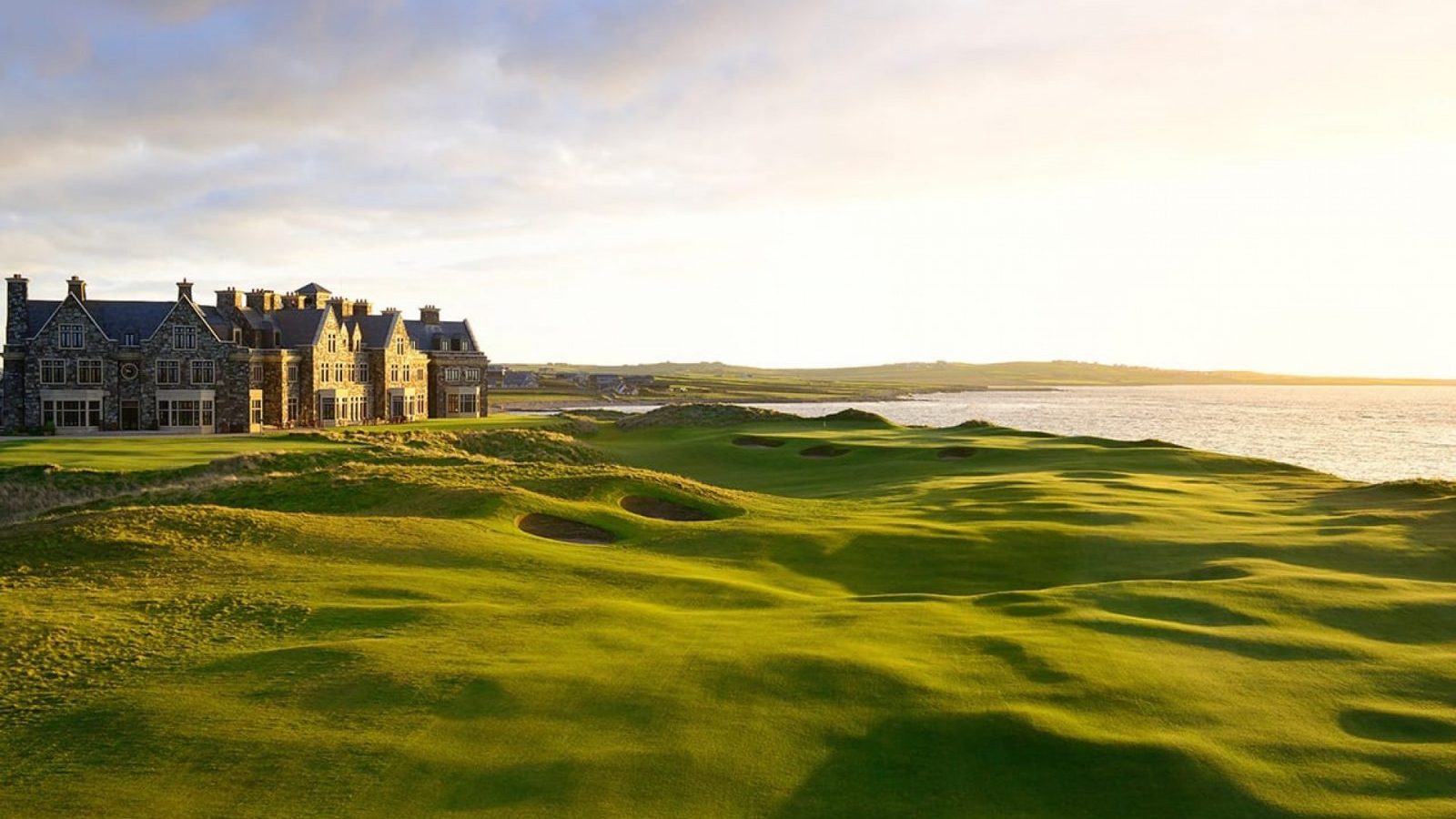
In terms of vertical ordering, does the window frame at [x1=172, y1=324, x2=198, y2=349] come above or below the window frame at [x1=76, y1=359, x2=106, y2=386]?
above

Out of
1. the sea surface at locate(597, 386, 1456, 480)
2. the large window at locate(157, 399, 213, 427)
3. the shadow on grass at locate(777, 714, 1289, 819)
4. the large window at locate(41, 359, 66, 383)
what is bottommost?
the sea surface at locate(597, 386, 1456, 480)

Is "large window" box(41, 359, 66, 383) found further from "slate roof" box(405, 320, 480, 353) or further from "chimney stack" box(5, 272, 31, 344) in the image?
"slate roof" box(405, 320, 480, 353)

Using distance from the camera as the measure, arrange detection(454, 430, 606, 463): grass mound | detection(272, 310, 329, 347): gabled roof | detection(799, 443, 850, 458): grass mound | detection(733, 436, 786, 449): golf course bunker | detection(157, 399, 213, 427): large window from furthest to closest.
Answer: detection(272, 310, 329, 347): gabled roof
detection(157, 399, 213, 427): large window
detection(733, 436, 786, 449): golf course bunker
detection(454, 430, 606, 463): grass mound
detection(799, 443, 850, 458): grass mound

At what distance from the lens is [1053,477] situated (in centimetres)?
4550

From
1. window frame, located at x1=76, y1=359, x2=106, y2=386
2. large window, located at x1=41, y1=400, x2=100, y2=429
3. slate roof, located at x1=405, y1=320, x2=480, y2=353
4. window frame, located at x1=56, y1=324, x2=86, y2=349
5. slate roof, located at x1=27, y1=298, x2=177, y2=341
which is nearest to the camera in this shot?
large window, located at x1=41, y1=400, x2=100, y2=429

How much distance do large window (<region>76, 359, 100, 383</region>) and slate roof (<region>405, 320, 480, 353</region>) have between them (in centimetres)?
2837

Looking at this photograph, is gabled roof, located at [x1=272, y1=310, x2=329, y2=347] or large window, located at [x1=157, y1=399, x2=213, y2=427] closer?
large window, located at [x1=157, y1=399, x2=213, y2=427]

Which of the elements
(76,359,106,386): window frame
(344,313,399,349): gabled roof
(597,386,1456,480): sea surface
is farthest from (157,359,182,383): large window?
(597,386,1456,480): sea surface

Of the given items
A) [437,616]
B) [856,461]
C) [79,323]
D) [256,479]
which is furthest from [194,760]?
[79,323]

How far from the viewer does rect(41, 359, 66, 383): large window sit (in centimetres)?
6438

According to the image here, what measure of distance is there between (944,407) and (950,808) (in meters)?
170

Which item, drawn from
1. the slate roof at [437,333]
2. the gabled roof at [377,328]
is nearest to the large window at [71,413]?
the gabled roof at [377,328]

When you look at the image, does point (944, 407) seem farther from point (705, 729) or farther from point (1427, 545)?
point (705, 729)

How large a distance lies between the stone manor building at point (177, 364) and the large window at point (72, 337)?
60mm
